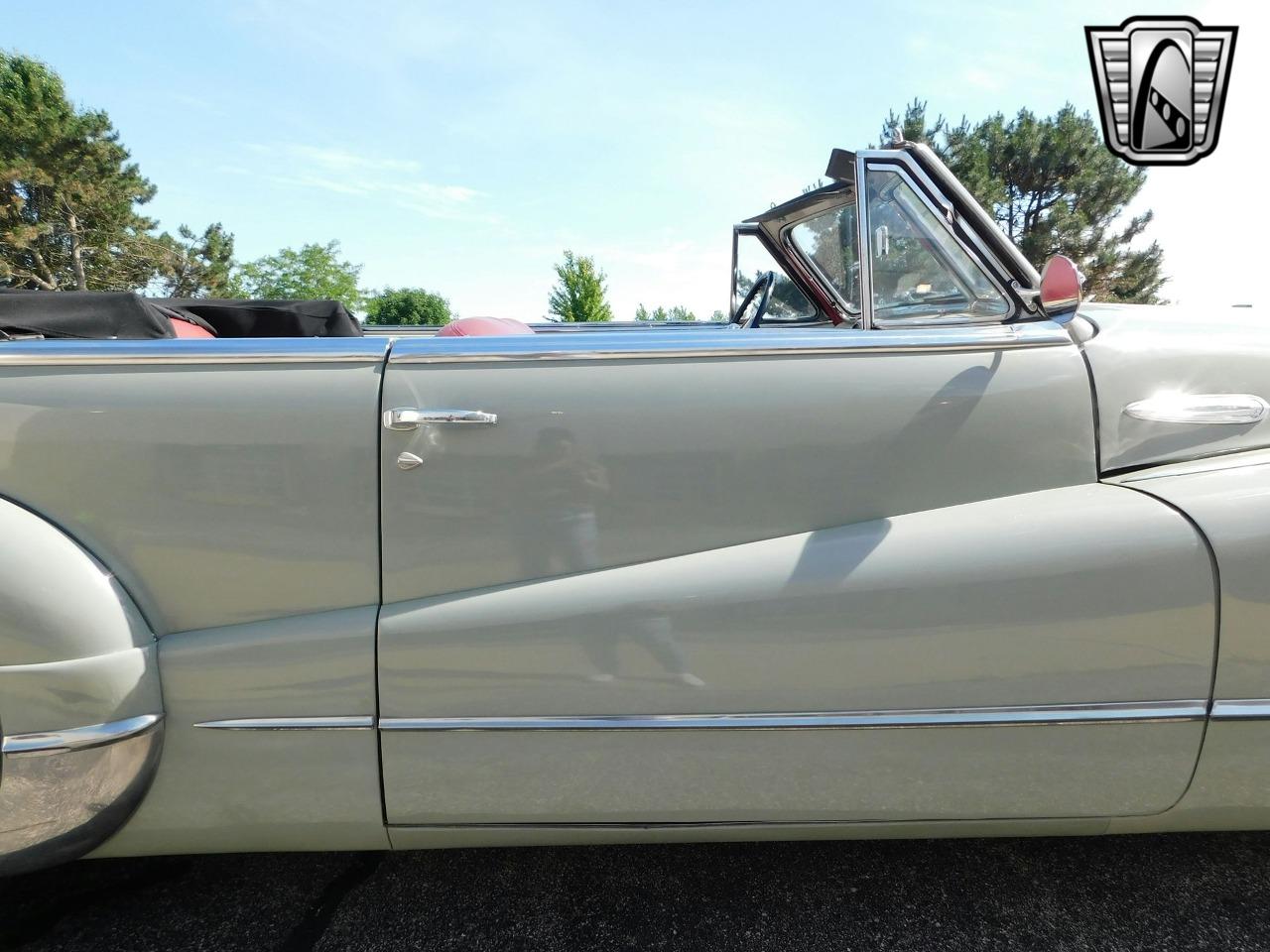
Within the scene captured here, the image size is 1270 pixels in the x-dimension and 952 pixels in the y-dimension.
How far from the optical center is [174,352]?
1361 millimetres

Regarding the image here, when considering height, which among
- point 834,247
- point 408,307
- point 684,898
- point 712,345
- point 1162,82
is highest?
point 408,307

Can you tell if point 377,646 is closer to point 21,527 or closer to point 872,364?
point 21,527

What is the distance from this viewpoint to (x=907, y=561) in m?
1.30

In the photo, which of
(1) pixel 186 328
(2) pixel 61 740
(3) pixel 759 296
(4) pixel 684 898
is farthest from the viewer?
(3) pixel 759 296

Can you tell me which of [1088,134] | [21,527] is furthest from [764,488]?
[1088,134]

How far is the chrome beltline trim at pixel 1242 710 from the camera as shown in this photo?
130 cm

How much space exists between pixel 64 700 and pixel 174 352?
2.12 ft

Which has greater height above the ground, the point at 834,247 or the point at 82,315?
the point at 834,247

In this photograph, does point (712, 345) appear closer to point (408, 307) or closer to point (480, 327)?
point (480, 327)

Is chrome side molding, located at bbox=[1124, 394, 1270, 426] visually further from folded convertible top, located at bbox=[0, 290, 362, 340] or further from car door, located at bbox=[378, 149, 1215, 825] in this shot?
folded convertible top, located at bbox=[0, 290, 362, 340]

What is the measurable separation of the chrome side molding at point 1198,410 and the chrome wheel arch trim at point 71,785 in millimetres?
1952

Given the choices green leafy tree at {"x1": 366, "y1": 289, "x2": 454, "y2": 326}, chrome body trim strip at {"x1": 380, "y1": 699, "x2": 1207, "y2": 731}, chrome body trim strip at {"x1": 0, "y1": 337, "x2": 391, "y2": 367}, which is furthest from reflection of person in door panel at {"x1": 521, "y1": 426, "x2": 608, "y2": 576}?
green leafy tree at {"x1": 366, "y1": 289, "x2": 454, "y2": 326}

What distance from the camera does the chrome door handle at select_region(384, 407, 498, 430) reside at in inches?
51.9

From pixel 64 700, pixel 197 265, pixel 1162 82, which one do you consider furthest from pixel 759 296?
pixel 197 265
